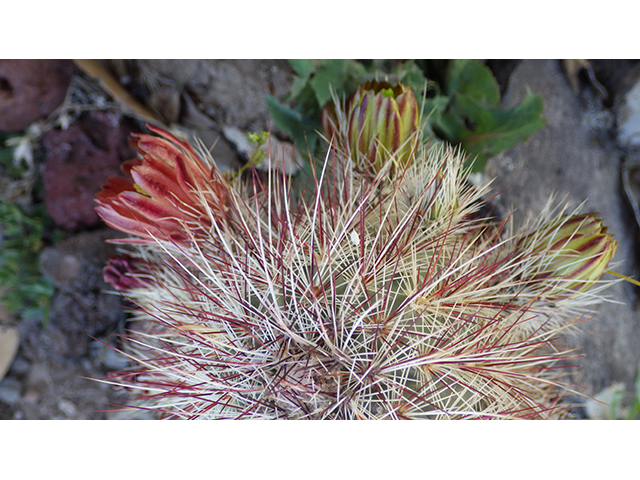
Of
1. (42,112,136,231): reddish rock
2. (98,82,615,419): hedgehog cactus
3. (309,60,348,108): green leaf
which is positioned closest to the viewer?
(98,82,615,419): hedgehog cactus

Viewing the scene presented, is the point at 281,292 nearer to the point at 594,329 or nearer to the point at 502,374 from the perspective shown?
the point at 502,374

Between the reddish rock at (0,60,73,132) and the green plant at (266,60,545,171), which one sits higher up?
the green plant at (266,60,545,171)

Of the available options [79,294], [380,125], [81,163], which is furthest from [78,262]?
[380,125]

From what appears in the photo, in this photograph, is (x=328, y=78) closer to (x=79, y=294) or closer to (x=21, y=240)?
(x=79, y=294)

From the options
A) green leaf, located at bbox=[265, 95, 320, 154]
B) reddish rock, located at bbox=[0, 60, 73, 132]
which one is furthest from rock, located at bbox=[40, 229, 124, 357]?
green leaf, located at bbox=[265, 95, 320, 154]

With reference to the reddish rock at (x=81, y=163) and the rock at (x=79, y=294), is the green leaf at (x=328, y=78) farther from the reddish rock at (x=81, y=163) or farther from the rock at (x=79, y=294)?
the rock at (x=79, y=294)

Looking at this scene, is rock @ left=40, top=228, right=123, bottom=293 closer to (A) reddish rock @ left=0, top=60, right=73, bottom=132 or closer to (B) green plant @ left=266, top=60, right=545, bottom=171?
(A) reddish rock @ left=0, top=60, right=73, bottom=132
